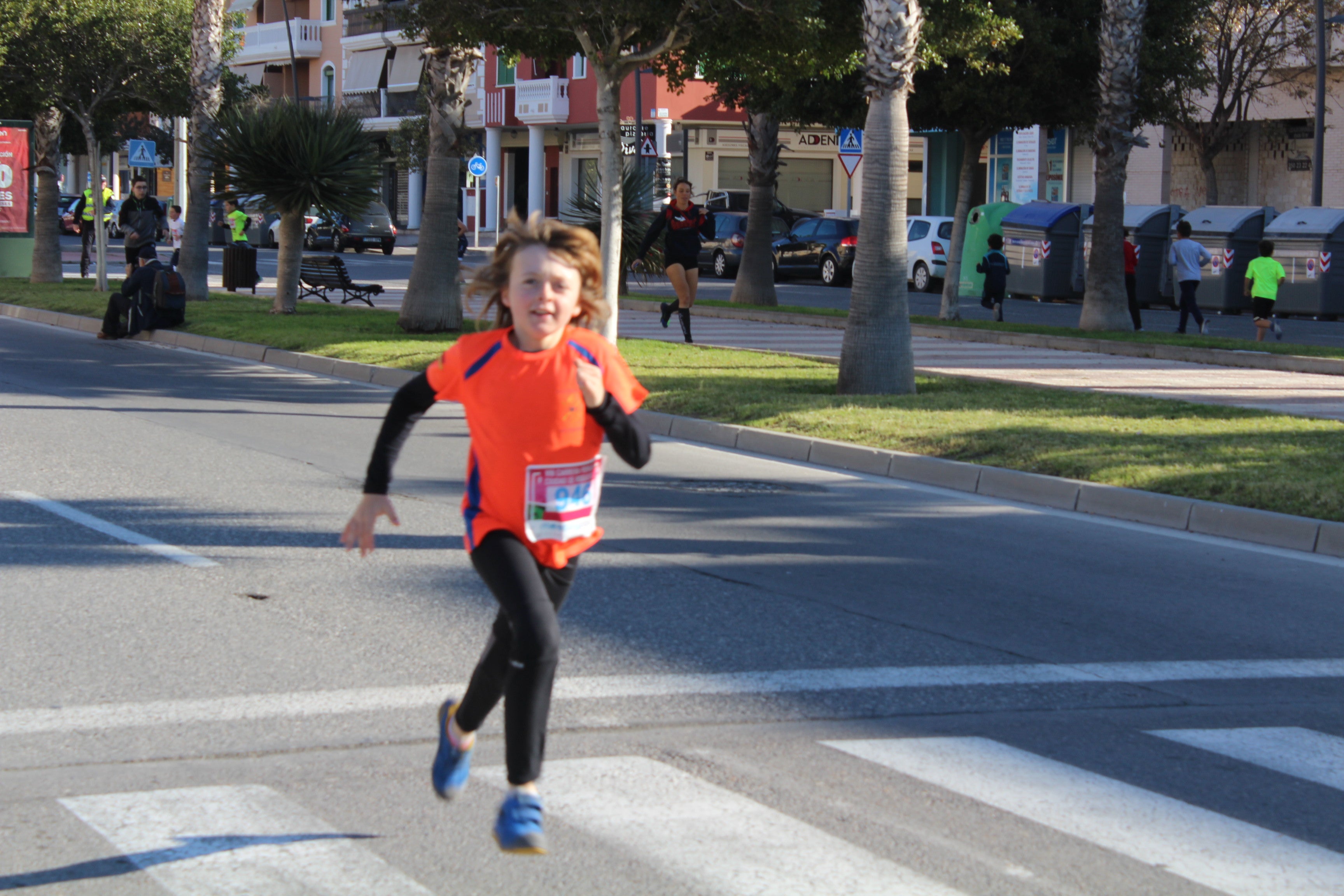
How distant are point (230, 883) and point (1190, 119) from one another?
3667cm

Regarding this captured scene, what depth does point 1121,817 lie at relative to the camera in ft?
14.0

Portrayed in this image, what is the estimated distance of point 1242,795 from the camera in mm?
4477

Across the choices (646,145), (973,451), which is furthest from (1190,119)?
(973,451)

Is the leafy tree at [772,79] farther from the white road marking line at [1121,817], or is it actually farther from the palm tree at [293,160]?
the white road marking line at [1121,817]

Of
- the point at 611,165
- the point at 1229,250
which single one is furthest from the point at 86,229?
the point at 1229,250

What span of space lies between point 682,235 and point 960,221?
6.23 m

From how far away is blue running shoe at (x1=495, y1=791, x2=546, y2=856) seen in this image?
144 inches

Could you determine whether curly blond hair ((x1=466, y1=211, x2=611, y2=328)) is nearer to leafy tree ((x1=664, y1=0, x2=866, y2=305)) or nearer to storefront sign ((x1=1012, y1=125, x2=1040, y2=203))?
leafy tree ((x1=664, y1=0, x2=866, y2=305))

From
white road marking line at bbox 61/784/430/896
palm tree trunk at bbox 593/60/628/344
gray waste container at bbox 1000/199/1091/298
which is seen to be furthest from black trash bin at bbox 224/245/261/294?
white road marking line at bbox 61/784/430/896

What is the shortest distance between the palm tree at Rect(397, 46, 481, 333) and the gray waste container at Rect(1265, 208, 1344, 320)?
1489cm

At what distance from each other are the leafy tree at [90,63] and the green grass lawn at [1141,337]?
10.5m

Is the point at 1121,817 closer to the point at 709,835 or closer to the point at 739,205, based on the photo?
the point at 709,835

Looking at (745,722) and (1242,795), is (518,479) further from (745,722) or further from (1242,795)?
(1242,795)

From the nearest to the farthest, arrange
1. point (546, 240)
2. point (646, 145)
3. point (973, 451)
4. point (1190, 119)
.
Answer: point (546, 240)
point (973, 451)
point (646, 145)
point (1190, 119)
